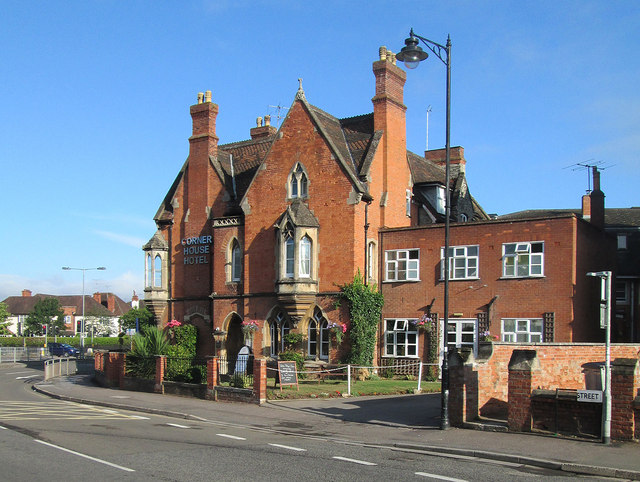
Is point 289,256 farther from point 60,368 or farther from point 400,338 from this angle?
point 60,368

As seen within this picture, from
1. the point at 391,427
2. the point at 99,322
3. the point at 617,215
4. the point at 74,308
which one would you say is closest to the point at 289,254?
the point at 391,427

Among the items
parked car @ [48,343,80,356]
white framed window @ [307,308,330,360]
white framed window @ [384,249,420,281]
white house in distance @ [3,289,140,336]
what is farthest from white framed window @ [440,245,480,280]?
white house in distance @ [3,289,140,336]

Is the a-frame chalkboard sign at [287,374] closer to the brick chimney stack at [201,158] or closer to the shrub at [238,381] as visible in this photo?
the shrub at [238,381]

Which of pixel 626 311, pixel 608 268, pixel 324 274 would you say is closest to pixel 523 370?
pixel 324 274

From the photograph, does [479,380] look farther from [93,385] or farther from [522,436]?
[93,385]

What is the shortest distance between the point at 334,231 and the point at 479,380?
15.6 metres

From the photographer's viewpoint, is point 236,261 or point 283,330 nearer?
point 283,330

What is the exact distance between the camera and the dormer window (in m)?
33.1

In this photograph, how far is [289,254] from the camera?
107ft

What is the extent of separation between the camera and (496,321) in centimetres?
2889

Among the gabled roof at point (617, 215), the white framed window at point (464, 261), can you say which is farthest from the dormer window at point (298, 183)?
the gabled roof at point (617, 215)

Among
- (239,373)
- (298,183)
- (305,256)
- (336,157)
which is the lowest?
(239,373)

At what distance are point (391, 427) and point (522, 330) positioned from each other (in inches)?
499

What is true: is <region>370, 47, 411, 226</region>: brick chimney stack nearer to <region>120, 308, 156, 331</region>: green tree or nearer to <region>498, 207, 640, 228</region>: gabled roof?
<region>498, 207, 640, 228</region>: gabled roof
